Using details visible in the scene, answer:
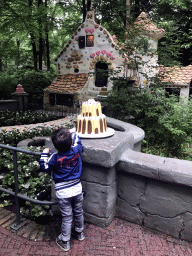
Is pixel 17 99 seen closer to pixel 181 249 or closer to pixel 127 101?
pixel 127 101

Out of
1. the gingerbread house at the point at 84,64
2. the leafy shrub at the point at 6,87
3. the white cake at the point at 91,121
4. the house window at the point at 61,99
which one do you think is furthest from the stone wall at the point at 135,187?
the leafy shrub at the point at 6,87

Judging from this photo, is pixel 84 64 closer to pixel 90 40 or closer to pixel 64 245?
pixel 90 40

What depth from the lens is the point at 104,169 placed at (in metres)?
2.40

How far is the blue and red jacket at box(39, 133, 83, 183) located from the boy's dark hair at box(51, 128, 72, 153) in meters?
0.08

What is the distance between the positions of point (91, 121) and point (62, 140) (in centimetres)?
77

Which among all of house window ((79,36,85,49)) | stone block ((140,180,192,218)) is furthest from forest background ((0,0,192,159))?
stone block ((140,180,192,218))

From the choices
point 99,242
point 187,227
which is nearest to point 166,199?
point 187,227

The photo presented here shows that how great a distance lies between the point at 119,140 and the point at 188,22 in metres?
15.3

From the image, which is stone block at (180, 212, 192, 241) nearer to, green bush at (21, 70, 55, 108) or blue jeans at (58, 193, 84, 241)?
blue jeans at (58, 193, 84, 241)

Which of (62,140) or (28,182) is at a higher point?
(62,140)

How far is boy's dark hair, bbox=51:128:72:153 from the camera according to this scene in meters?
2.14

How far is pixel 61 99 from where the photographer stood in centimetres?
1219

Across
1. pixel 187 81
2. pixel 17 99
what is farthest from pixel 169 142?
pixel 187 81

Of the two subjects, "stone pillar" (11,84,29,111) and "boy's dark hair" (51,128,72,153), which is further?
"stone pillar" (11,84,29,111)
